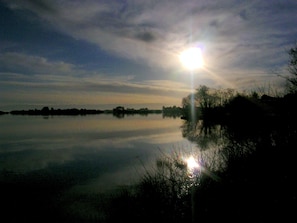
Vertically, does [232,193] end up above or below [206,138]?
above

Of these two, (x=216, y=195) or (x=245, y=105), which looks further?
(x=245, y=105)

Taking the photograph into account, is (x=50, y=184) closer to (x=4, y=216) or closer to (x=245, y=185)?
(x=4, y=216)

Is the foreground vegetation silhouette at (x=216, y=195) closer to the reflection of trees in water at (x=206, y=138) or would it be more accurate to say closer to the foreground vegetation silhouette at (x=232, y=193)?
the foreground vegetation silhouette at (x=232, y=193)

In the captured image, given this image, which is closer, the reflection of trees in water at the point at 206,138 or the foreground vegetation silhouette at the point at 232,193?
the foreground vegetation silhouette at the point at 232,193

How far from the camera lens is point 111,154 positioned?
25938mm

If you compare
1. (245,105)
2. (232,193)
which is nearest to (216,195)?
(232,193)

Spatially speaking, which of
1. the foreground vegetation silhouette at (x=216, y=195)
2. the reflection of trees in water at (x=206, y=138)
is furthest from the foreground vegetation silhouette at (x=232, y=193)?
the reflection of trees in water at (x=206, y=138)

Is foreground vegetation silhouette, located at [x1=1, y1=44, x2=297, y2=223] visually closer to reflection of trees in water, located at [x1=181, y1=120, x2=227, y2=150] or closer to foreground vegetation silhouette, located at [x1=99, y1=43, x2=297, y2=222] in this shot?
foreground vegetation silhouette, located at [x1=99, y1=43, x2=297, y2=222]

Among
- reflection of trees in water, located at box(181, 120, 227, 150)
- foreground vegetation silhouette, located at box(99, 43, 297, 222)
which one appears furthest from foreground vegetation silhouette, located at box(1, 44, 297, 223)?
reflection of trees in water, located at box(181, 120, 227, 150)

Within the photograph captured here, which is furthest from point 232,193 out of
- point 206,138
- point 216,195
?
point 206,138

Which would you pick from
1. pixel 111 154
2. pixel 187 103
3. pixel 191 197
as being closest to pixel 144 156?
pixel 111 154

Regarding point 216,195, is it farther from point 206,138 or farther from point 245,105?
point 245,105

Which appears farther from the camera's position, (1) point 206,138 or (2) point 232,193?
(1) point 206,138

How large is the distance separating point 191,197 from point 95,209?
380 centimetres
